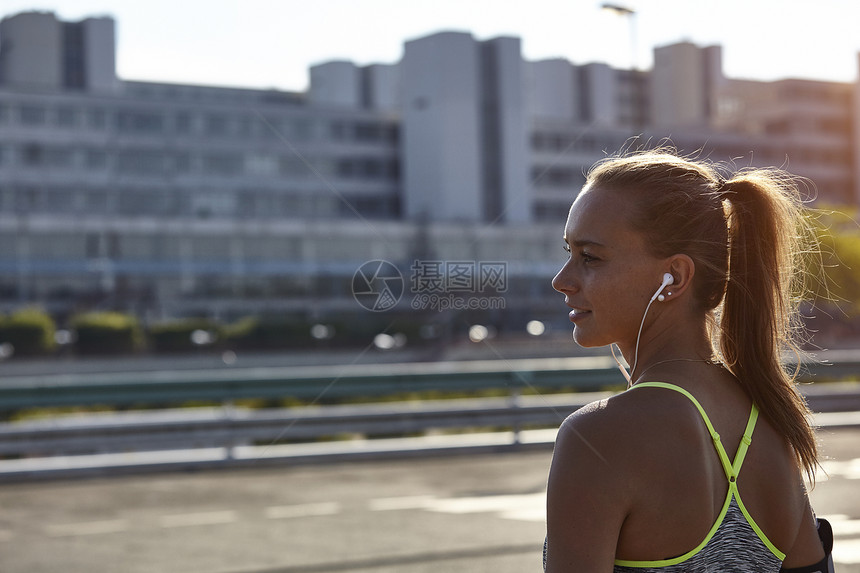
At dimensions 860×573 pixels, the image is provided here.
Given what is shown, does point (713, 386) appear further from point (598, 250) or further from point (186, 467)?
point (186, 467)

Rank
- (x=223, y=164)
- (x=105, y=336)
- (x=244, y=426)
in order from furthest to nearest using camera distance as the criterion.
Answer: (x=223, y=164)
(x=105, y=336)
(x=244, y=426)

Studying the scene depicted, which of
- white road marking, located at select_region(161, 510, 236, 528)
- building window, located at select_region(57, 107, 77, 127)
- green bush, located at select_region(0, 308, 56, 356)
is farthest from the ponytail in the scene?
building window, located at select_region(57, 107, 77, 127)

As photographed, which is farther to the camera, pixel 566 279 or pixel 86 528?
pixel 86 528

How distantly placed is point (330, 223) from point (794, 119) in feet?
162

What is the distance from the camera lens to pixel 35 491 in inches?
397

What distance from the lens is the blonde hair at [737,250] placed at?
1715 mm

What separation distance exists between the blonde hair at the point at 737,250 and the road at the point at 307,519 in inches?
178

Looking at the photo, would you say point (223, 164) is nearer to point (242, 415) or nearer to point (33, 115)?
point (33, 115)

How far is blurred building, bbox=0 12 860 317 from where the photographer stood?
72.4m

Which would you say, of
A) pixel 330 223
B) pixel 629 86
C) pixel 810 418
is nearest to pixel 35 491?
pixel 810 418

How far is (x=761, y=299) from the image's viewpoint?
183 centimetres

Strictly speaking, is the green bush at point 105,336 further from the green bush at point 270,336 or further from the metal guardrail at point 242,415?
the metal guardrail at point 242,415

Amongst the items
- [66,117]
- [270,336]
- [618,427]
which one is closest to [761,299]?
[618,427]

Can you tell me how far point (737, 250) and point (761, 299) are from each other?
9cm
